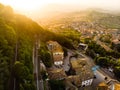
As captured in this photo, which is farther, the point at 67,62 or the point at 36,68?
the point at 67,62

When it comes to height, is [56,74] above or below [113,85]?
above

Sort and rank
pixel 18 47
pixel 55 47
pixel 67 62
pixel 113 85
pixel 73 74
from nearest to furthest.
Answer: pixel 113 85
pixel 18 47
pixel 73 74
pixel 67 62
pixel 55 47

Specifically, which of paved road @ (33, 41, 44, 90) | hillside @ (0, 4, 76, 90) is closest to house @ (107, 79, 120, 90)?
paved road @ (33, 41, 44, 90)

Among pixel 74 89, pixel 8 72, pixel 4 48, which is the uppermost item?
pixel 4 48

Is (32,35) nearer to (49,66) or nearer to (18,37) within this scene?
(18,37)

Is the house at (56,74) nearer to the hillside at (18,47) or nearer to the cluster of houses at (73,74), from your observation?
the cluster of houses at (73,74)

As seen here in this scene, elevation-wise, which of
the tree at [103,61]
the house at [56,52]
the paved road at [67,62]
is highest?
the house at [56,52]

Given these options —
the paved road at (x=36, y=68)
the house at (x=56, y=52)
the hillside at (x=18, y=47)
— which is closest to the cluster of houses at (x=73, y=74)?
the house at (x=56, y=52)

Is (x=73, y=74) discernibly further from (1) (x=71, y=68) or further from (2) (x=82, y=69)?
(2) (x=82, y=69)

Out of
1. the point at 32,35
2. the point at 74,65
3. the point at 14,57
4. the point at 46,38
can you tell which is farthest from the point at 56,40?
the point at 14,57

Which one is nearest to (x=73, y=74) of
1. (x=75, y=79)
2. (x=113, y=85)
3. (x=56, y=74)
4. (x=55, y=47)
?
(x=75, y=79)

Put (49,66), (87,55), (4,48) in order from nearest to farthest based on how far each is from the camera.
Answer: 1. (4,48)
2. (49,66)
3. (87,55)
